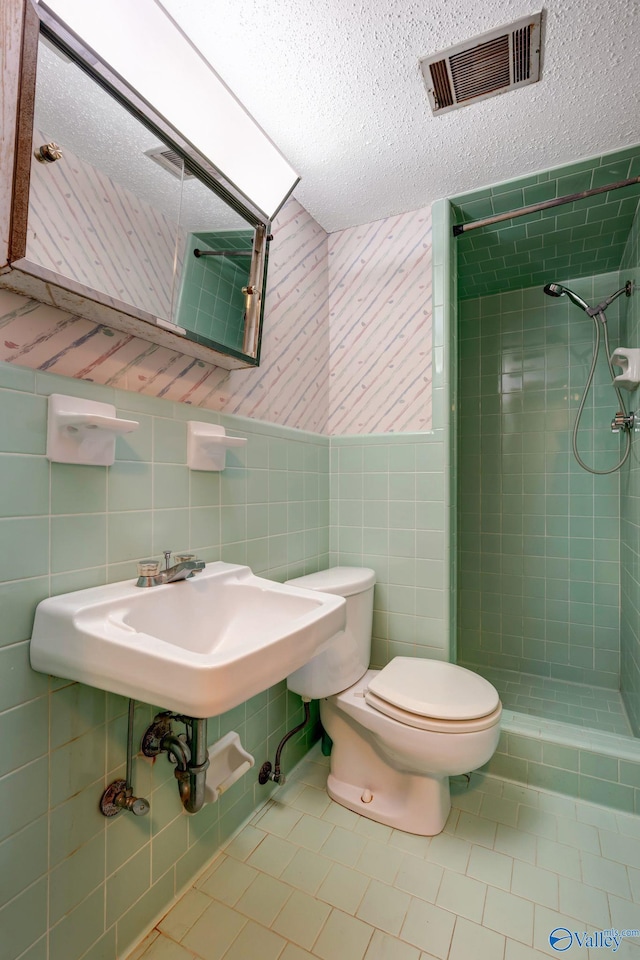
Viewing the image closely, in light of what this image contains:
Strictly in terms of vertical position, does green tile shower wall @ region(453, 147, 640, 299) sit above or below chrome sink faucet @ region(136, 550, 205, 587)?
above

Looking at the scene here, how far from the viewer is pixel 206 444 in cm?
121

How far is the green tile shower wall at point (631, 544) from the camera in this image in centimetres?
178

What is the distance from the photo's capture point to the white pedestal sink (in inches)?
26.5

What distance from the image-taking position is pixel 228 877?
46.9 inches

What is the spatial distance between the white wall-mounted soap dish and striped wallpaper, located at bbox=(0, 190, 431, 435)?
110 mm

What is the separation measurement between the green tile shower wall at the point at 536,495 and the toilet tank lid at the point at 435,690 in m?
1.17

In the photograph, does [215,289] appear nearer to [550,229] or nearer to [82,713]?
[82,713]

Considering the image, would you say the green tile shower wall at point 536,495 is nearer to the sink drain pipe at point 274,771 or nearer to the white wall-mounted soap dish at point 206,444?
the sink drain pipe at point 274,771

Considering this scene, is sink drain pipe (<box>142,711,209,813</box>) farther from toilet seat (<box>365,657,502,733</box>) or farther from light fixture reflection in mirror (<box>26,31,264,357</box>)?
light fixture reflection in mirror (<box>26,31,264,357</box>)

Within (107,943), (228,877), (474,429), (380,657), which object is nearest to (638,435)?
(474,429)

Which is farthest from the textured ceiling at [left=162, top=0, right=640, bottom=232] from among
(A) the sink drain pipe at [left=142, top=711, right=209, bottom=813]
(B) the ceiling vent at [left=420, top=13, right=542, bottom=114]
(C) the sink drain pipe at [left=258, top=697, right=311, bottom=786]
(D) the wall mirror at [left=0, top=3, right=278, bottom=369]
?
(C) the sink drain pipe at [left=258, top=697, right=311, bottom=786]

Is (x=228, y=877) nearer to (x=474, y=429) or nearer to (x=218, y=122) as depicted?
(x=218, y=122)

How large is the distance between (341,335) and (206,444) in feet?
3.36

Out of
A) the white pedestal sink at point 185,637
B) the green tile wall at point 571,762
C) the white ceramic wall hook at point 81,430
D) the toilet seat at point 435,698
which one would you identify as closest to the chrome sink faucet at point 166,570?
the white pedestal sink at point 185,637
